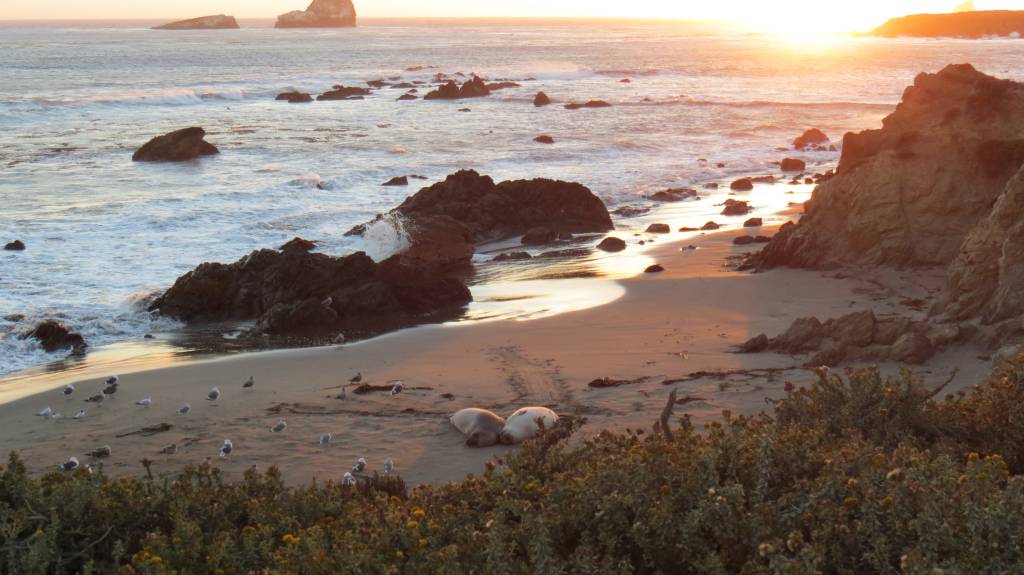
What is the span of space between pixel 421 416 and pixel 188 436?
5.78ft

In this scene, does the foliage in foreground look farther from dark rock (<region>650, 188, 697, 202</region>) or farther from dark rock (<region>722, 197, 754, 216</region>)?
dark rock (<region>650, 188, 697, 202</region>)

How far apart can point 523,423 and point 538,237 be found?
10447 mm

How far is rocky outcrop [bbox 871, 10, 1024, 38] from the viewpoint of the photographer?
142 meters

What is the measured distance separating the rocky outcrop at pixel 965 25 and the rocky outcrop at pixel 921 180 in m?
145

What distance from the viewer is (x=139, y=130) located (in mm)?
37469

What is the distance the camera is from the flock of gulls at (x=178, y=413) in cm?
685

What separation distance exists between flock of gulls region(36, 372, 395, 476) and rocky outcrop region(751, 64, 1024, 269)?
642 centimetres

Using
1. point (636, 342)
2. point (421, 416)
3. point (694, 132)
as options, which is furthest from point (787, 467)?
point (694, 132)

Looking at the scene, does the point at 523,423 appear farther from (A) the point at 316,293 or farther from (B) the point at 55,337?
(B) the point at 55,337

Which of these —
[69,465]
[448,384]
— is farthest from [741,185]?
[69,465]

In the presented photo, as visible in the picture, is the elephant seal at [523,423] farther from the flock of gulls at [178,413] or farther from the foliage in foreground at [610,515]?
the foliage in foreground at [610,515]

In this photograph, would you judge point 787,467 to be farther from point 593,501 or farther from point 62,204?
point 62,204

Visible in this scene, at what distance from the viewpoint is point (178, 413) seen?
834 centimetres

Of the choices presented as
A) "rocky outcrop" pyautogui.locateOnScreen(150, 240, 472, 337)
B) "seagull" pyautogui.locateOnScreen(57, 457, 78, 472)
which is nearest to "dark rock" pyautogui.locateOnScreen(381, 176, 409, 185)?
"rocky outcrop" pyautogui.locateOnScreen(150, 240, 472, 337)
